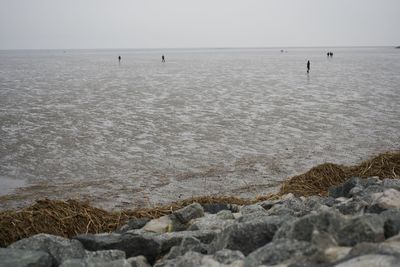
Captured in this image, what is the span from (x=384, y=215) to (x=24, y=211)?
5.04 metres

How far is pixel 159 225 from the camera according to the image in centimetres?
636

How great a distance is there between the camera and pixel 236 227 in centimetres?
478

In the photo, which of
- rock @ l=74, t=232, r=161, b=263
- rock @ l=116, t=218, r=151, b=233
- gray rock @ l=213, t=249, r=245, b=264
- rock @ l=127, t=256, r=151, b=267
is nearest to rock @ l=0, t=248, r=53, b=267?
rock @ l=74, t=232, r=161, b=263

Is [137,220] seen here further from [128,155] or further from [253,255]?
[128,155]

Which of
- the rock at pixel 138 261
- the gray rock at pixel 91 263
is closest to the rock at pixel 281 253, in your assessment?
the gray rock at pixel 91 263

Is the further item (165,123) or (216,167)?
(165,123)

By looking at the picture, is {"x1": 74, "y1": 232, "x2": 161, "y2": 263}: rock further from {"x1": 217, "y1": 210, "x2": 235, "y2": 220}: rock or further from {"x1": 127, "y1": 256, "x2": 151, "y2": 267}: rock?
{"x1": 217, "y1": 210, "x2": 235, "y2": 220}: rock

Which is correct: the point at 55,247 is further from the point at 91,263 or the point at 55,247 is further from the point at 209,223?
the point at 209,223

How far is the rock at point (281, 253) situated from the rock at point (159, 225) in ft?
7.96

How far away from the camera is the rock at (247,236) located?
4.66m

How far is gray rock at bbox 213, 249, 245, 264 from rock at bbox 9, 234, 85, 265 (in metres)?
1.64

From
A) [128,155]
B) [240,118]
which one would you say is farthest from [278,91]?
[128,155]

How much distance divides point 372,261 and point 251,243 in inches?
60.5

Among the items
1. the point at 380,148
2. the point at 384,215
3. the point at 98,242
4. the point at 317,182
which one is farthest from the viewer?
the point at 380,148
